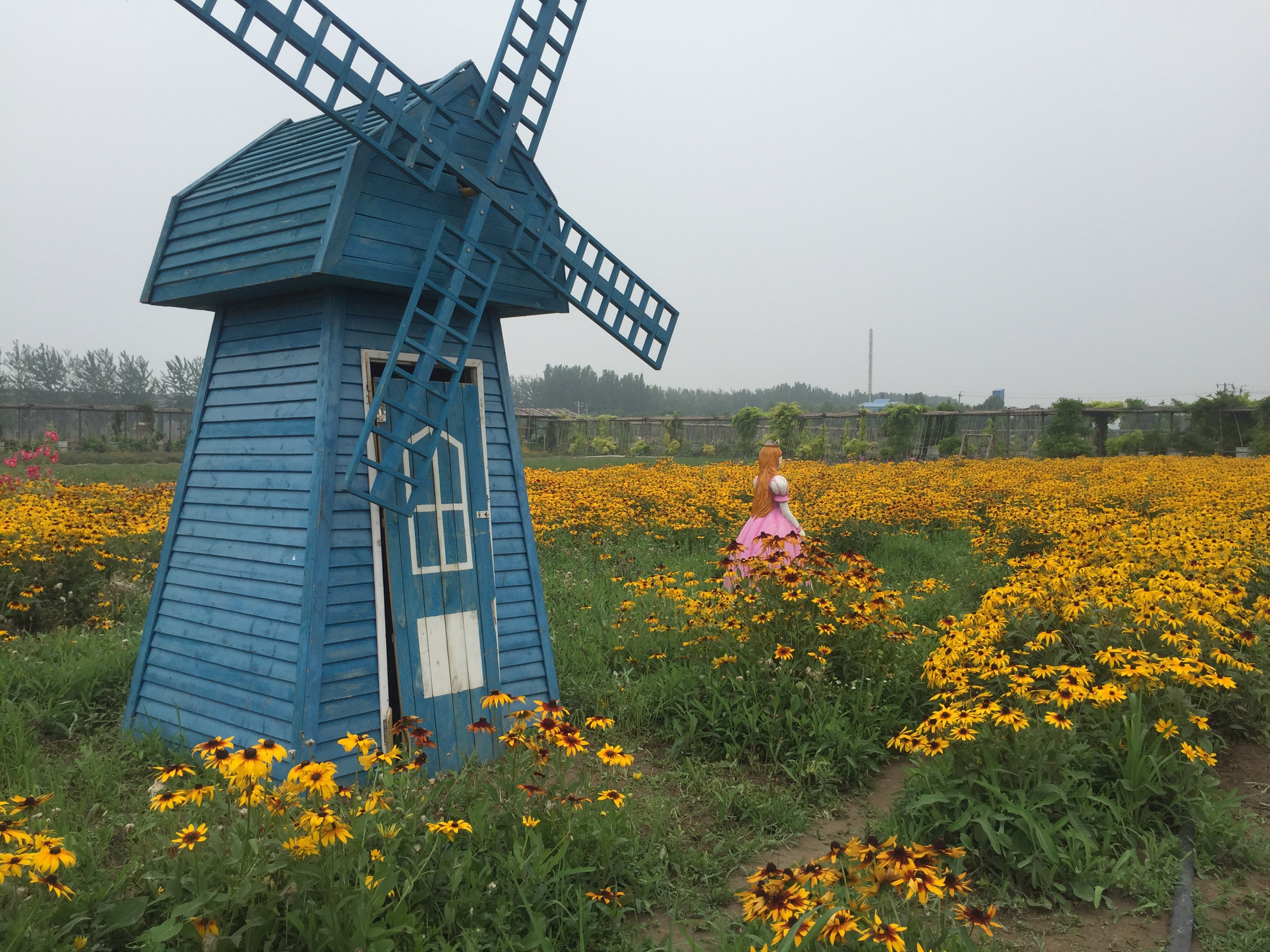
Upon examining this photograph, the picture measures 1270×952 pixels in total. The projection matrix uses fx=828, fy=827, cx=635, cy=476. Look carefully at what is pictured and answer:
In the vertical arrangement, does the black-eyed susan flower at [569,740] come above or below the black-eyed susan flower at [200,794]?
below

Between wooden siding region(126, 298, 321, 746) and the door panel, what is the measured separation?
517 millimetres

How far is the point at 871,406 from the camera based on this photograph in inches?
1801

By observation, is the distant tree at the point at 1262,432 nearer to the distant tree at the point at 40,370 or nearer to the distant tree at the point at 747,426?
the distant tree at the point at 747,426

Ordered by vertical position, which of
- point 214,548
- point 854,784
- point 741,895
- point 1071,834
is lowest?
point 854,784

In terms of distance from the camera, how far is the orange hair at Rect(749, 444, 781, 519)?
6.87 m

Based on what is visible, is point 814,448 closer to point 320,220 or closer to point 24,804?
point 320,220

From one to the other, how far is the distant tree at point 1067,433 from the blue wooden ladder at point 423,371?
83.6 feet

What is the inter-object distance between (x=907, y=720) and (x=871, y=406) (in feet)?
141

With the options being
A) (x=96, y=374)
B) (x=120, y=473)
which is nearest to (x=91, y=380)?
(x=96, y=374)

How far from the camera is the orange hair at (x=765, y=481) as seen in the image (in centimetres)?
687

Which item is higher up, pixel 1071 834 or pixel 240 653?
pixel 240 653

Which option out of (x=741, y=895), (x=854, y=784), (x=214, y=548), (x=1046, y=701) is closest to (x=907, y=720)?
(x=854, y=784)

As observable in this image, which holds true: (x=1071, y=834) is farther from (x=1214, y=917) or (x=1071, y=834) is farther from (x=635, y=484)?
(x=635, y=484)

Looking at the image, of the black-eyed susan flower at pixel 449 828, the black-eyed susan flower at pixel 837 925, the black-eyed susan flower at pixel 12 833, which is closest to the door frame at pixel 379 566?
the black-eyed susan flower at pixel 449 828
